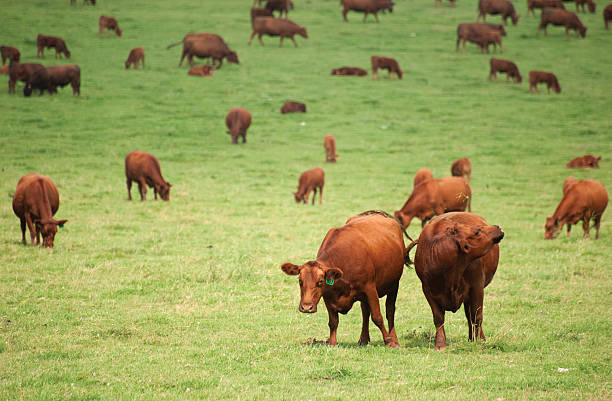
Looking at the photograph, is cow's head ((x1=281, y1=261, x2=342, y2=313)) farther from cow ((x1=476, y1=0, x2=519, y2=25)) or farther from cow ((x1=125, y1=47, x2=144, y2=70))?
cow ((x1=476, y1=0, x2=519, y2=25))

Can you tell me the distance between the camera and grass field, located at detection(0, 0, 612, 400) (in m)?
6.99

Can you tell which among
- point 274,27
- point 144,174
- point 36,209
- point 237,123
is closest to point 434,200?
point 144,174

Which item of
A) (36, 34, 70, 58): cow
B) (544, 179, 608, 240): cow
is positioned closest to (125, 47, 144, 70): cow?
(36, 34, 70, 58): cow

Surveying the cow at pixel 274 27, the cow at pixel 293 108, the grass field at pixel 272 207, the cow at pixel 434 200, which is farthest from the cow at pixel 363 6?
the cow at pixel 434 200

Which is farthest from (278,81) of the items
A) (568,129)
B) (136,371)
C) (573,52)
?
(136,371)

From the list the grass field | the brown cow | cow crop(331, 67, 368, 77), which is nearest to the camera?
the grass field

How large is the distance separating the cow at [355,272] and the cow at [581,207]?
8.39 m

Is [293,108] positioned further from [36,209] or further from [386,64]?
[36,209]

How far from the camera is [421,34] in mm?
49625

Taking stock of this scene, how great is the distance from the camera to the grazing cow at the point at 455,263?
7.24m

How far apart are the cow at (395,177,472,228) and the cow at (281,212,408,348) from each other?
8394 millimetres

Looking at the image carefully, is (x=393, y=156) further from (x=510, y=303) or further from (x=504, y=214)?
(x=510, y=303)

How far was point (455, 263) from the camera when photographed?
7.39 m

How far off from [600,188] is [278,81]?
2548 cm
